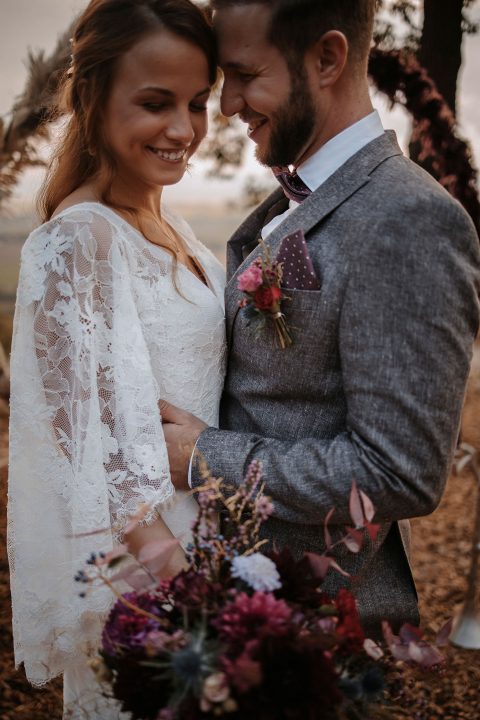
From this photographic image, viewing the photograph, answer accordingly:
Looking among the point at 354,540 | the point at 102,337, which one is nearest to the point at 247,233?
the point at 102,337

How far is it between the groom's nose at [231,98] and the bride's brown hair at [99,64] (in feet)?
0.24

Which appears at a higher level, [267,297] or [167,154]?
[167,154]

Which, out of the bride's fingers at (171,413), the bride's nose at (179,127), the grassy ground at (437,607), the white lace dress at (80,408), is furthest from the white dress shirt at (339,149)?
the grassy ground at (437,607)

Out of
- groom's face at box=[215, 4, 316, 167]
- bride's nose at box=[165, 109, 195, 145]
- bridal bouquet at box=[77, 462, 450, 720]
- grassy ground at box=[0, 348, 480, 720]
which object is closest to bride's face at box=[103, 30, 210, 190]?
bride's nose at box=[165, 109, 195, 145]

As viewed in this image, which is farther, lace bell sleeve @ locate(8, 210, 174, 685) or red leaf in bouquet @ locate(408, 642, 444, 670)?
lace bell sleeve @ locate(8, 210, 174, 685)

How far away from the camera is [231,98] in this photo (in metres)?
2.08

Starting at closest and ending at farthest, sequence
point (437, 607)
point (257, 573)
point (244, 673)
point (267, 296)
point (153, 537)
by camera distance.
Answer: point (244, 673)
point (257, 573)
point (267, 296)
point (153, 537)
point (437, 607)

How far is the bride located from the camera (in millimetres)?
1854

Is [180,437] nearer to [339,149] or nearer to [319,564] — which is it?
[319,564]

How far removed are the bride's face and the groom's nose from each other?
6 centimetres

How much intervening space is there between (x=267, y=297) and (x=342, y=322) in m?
0.21

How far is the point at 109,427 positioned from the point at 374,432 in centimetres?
73

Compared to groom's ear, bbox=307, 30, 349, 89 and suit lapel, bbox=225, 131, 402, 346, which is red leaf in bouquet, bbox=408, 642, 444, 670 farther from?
groom's ear, bbox=307, 30, 349, 89

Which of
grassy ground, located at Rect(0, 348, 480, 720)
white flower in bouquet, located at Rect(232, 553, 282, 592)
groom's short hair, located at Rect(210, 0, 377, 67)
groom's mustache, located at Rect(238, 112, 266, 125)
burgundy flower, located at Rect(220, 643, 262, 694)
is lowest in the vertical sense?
grassy ground, located at Rect(0, 348, 480, 720)
